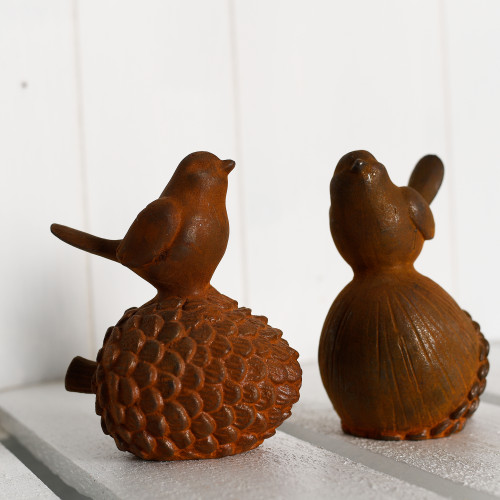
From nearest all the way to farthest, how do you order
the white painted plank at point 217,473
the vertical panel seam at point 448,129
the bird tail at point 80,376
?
1. the white painted plank at point 217,473
2. the bird tail at point 80,376
3. the vertical panel seam at point 448,129

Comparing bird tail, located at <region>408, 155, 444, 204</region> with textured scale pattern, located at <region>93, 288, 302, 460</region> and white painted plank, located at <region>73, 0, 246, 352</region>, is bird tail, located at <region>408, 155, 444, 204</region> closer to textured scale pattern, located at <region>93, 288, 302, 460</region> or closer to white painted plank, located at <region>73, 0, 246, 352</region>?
textured scale pattern, located at <region>93, 288, 302, 460</region>

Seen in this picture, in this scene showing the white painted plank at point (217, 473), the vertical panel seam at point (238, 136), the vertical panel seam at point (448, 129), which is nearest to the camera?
the white painted plank at point (217, 473)

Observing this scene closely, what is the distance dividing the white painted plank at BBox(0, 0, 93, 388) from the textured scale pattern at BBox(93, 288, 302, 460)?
0.29 metres

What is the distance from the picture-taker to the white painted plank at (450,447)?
0.42 meters

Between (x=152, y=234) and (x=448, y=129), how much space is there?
2.12 feet

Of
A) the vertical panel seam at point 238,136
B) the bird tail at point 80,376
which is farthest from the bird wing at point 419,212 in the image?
the vertical panel seam at point 238,136

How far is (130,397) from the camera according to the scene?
1.45ft

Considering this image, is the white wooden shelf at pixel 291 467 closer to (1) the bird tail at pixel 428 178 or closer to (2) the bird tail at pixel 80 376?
(2) the bird tail at pixel 80 376

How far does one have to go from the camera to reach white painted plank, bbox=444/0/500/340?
100 cm

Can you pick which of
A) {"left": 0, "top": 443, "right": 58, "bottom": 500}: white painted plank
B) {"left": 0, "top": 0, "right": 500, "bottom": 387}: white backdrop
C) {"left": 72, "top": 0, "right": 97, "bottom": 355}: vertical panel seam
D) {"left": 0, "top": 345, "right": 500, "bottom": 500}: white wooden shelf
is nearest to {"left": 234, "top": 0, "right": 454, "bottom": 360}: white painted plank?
{"left": 0, "top": 0, "right": 500, "bottom": 387}: white backdrop

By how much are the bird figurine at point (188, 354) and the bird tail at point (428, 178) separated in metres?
0.16

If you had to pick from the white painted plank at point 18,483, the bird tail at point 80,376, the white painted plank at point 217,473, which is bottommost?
the white painted plank at point 18,483

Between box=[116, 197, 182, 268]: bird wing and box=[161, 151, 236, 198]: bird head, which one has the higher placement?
box=[161, 151, 236, 198]: bird head

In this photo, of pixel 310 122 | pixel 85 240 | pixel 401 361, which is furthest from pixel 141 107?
pixel 401 361
